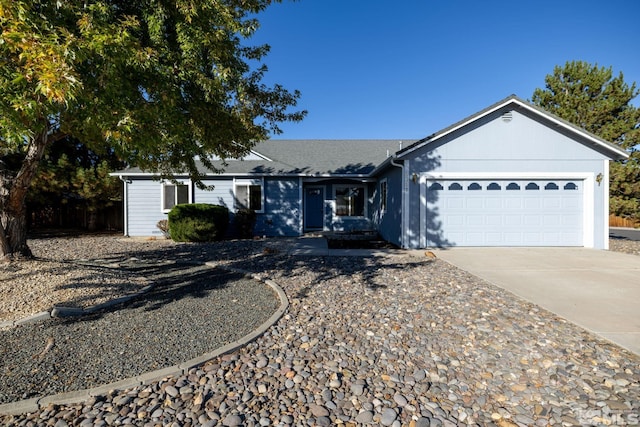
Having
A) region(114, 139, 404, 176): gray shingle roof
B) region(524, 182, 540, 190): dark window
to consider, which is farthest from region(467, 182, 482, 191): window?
region(114, 139, 404, 176): gray shingle roof

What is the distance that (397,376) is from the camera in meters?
2.81

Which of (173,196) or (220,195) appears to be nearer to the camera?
(220,195)

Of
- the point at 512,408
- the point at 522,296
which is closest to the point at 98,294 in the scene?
the point at 512,408

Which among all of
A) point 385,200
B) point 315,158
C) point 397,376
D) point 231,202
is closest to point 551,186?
point 385,200

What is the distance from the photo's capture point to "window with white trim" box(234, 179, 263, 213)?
13430 millimetres

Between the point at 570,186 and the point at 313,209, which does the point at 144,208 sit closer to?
the point at 313,209

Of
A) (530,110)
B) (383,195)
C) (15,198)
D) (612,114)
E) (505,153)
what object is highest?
(612,114)

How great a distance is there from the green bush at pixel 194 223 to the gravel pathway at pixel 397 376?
288 inches

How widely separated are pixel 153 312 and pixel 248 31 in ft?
15.2

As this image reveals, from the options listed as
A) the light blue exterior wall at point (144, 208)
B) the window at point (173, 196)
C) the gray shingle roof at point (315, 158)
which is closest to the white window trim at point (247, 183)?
the gray shingle roof at point (315, 158)

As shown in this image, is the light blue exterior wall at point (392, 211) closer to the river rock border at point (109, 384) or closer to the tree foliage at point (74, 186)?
the river rock border at point (109, 384)

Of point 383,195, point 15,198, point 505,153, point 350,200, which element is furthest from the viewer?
point 350,200

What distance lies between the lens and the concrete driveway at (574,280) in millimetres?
3953

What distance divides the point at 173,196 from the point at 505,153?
524 inches
